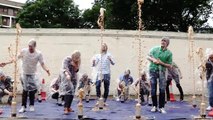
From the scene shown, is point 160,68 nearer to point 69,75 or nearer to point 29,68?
point 69,75

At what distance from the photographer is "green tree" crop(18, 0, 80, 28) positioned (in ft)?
174

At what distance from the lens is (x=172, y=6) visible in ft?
120

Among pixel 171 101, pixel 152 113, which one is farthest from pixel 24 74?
pixel 171 101

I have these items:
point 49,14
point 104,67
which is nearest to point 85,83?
point 104,67

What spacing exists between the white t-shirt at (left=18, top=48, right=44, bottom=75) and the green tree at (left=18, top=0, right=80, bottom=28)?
40649 millimetres

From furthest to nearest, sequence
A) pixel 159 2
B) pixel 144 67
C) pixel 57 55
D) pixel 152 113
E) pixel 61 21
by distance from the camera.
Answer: pixel 61 21 < pixel 159 2 < pixel 57 55 < pixel 144 67 < pixel 152 113

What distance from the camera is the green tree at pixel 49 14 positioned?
174 feet

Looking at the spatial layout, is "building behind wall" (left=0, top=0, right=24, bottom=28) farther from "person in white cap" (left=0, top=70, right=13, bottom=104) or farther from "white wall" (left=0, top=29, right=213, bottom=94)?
"person in white cap" (left=0, top=70, right=13, bottom=104)

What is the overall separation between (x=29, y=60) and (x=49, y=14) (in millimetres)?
44623

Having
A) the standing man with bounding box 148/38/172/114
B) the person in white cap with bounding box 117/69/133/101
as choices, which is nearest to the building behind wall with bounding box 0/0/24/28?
the person in white cap with bounding box 117/69/133/101

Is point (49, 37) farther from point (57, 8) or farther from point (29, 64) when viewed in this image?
point (57, 8)

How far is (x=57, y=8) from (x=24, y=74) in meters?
45.8

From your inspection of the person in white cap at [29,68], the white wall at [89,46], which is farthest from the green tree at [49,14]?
the person in white cap at [29,68]

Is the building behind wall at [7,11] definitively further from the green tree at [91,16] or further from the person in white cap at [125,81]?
the person in white cap at [125,81]
